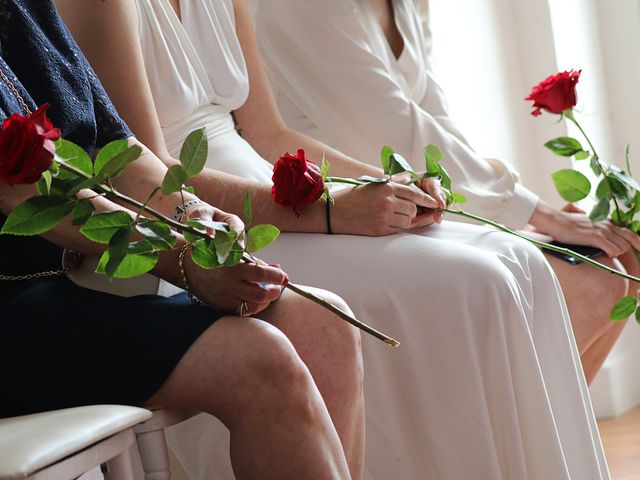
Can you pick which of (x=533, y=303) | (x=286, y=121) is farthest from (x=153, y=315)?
(x=286, y=121)

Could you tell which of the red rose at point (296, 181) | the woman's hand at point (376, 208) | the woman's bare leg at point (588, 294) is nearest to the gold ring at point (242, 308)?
the red rose at point (296, 181)

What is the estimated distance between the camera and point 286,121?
2.37m

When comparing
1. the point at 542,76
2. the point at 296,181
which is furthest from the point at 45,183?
the point at 542,76

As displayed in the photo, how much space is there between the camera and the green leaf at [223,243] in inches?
40.7

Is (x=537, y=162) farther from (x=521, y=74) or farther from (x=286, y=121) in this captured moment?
(x=286, y=121)

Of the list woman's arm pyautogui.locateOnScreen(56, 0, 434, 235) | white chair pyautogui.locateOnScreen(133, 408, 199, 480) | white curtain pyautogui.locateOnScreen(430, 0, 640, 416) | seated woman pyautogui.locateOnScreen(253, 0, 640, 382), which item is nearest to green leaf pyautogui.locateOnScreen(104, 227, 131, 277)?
white chair pyautogui.locateOnScreen(133, 408, 199, 480)

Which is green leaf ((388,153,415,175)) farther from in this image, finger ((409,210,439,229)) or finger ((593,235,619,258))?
finger ((593,235,619,258))

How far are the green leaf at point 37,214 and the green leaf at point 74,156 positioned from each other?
0.14 feet

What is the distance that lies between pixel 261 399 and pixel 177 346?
122 millimetres

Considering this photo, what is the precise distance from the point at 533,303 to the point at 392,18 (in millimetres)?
1063

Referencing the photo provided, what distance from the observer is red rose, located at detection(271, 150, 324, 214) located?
57.2 inches

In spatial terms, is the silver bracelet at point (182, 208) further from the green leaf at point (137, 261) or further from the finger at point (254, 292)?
the green leaf at point (137, 261)

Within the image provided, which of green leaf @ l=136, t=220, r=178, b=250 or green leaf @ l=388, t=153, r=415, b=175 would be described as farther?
green leaf @ l=388, t=153, r=415, b=175

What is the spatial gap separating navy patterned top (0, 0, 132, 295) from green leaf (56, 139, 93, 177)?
0.96ft
